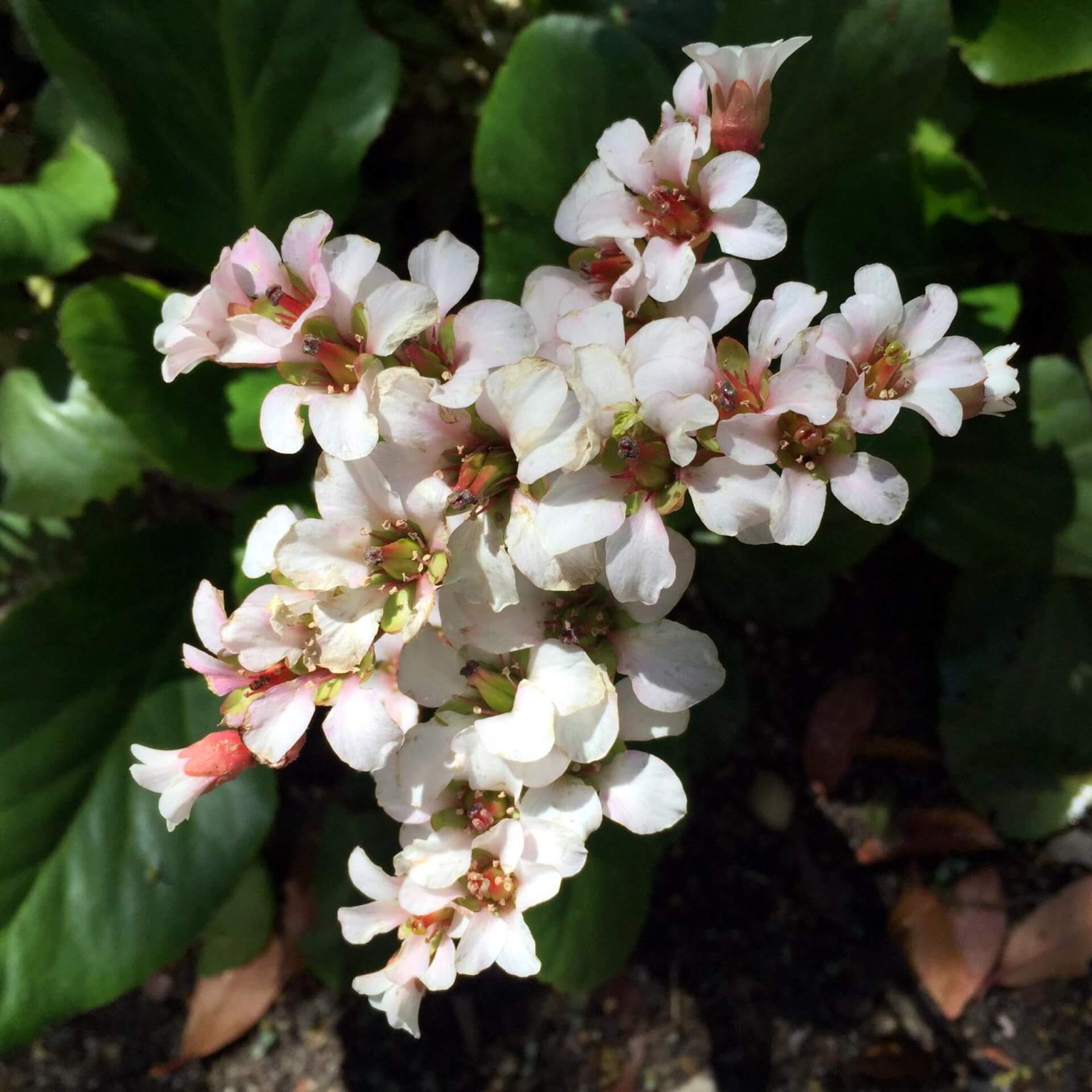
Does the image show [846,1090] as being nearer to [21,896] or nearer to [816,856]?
[816,856]

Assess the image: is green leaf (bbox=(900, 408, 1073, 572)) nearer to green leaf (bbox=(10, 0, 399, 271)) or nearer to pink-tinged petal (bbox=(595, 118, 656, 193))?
pink-tinged petal (bbox=(595, 118, 656, 193))

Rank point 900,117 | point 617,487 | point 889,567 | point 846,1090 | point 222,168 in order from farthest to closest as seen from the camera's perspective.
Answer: point 889,567 < point 846,1090 < point 222,168 < point 900,117 < point 617,487

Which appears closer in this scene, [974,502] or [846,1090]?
[974,502]

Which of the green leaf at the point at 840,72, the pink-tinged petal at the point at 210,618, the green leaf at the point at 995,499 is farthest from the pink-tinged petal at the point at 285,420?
the green leaf at the point at 995,499

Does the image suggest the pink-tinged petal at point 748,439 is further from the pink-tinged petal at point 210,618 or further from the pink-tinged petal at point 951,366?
the pink-tinged petal at point 210,618

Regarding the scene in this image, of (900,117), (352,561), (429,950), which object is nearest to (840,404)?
(352,561)

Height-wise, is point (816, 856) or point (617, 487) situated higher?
point (617, 487)

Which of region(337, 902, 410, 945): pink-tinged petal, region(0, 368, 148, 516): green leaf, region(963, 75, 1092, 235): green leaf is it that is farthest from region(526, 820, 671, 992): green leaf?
region(963, 75, 1092, 235): green leaf

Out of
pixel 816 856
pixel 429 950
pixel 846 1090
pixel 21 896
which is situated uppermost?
pixel 429 950
